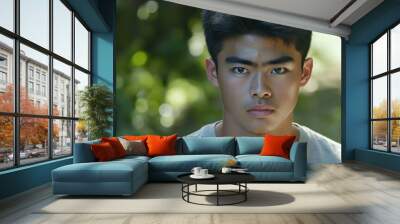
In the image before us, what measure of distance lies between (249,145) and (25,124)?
383 centimetres

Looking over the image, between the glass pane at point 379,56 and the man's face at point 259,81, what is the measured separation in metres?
1.65

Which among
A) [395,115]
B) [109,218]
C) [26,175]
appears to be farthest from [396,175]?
[26,175]

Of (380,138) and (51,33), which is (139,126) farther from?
(380,138)

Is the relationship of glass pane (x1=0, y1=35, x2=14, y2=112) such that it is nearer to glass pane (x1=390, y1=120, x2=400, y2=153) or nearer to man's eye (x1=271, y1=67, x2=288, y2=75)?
man's eye (x1=271, y1=67, x2=288, y2=75)

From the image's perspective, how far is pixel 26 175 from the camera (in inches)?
223

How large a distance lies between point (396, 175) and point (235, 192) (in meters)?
3.72

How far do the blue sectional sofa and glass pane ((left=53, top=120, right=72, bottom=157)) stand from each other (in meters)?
1.16

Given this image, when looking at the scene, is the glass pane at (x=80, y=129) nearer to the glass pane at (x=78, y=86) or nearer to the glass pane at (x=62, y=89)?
the glass pane at (x=78, y=86)

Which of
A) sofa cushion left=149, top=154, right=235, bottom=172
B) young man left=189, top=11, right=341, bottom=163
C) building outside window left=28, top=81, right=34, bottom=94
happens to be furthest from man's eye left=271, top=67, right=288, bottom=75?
building outside window left=28, top=81, right=34, bottom=94

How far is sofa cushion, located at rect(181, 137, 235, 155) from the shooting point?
7.23m

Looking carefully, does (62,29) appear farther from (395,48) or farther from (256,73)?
(395,48)

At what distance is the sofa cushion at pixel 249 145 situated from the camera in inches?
284

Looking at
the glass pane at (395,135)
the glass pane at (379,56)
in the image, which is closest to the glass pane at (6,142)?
the glass pane at (395,135)

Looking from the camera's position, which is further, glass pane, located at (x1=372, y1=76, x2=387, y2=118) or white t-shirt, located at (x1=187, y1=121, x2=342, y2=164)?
white t-shirt, located at (x1=187, y1=121, x2=342, y2=164)
